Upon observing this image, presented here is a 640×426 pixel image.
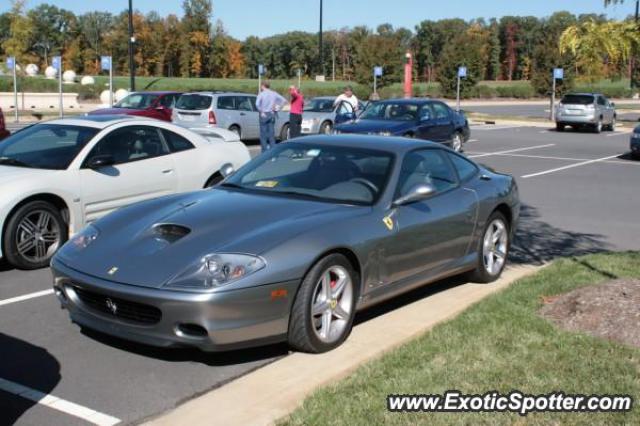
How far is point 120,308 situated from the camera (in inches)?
181

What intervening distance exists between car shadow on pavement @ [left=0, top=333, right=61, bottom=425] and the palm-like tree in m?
4.40

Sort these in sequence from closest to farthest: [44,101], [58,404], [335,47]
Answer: [58,404]
[44,101]
[335,47]

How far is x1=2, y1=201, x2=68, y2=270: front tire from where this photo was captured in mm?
6980

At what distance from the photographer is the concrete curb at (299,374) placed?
3.96 metres

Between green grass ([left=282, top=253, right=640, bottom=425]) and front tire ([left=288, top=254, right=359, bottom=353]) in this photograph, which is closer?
green grass ([left=282, top=253, right=640, bottom=425])

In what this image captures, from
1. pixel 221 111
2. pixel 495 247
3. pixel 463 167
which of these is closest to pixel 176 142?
pixel 463 167

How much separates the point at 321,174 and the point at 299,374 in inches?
72.4

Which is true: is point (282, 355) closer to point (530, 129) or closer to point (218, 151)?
point (218, 151)

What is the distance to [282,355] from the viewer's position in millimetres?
4969

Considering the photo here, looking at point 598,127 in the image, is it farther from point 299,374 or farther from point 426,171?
point 299,374

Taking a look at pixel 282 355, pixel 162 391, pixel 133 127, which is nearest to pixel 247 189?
pixel 282 355

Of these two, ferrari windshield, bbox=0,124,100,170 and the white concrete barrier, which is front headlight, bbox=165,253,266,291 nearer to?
ferrari windshield, bbox=0,124,100,170

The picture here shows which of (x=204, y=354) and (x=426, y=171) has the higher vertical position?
(x=426, y=171)

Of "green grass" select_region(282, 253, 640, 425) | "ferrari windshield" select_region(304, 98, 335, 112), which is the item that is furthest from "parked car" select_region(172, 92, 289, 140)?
"green grass" select_region(282, 253, 640, 425)
